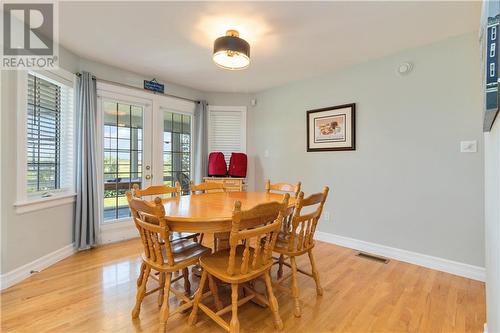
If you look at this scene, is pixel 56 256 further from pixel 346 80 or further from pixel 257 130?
pixel 346 80

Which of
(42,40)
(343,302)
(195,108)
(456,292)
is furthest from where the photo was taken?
(195,108)

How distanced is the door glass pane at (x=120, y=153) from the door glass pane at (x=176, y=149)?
400 mm

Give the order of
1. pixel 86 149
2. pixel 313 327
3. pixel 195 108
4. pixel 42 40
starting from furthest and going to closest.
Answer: pixel 195 108 < pixel 86 149 < pixel 42 40 < pixel 313 327

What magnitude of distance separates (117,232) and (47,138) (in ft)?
4.78

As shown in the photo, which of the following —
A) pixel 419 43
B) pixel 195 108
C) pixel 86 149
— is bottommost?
pixel 86 149

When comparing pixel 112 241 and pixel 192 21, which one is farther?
pixel 112 241

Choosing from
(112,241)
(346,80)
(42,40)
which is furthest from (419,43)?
(112,241)

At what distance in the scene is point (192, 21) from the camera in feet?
7.09

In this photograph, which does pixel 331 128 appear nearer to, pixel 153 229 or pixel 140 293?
pixel 153 229

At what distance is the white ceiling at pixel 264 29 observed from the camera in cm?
198

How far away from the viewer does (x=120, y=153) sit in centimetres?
335

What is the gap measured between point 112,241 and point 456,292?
3.82 meters

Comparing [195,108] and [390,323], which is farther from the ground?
[195,108]

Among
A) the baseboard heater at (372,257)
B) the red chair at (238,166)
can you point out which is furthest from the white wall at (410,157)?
the red chair at (238,166)
